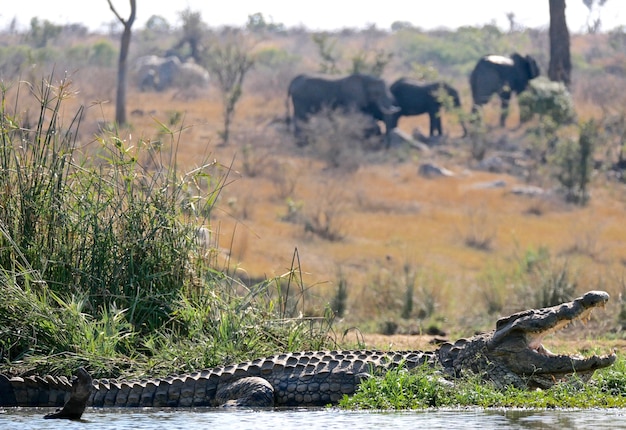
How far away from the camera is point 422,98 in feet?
122

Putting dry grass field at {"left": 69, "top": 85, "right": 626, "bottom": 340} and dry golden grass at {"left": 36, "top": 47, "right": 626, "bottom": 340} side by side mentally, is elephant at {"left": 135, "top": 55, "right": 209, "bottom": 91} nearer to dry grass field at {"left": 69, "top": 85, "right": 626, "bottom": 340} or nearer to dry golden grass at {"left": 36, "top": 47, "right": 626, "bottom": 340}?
dry golden grass at {"left": 36, "top": 47, "right": 626, "bottom": 340}

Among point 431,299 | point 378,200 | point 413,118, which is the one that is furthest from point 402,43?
point 431,299

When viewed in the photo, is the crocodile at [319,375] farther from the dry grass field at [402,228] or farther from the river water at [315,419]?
the dry grass field at [402,228]

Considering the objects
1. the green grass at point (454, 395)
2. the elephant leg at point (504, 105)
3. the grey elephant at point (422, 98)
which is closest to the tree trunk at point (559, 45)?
the elephant leg at point (504, 105)

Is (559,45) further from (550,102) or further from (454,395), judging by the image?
(454,395)

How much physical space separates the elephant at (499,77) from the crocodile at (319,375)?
30.4 m

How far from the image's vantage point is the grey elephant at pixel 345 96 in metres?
36.5

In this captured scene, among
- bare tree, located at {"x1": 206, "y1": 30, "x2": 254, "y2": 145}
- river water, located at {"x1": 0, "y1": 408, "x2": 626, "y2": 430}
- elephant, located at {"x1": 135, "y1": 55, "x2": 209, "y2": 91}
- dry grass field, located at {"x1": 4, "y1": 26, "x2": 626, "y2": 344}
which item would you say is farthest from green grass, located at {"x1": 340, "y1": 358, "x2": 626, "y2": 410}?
elephant, located at {"x1": 135, "y1": 55, "x2": 209, "y2": 91}

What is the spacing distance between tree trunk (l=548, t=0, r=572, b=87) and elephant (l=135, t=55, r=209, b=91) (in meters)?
13.4

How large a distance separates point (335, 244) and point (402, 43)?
46.7m

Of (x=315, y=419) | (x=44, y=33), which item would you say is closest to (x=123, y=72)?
(x=44, y=33)

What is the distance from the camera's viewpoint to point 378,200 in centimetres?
2591

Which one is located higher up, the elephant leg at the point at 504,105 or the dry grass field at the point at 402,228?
the elephant leg at the point at 504,105

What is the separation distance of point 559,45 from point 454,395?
99.7ft
